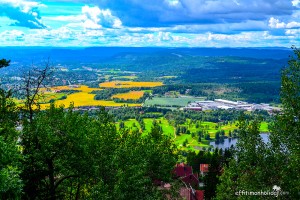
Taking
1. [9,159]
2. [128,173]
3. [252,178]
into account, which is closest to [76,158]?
[128,173]

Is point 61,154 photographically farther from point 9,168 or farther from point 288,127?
point 288,127

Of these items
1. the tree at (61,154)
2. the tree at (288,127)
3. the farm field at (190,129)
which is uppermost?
the tree at (288,127)

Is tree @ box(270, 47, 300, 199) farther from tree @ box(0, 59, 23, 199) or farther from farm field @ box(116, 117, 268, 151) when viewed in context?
farm field @ box(116, 117, 268, 151)

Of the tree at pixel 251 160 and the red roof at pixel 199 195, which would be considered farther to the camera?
the red roof at pixel 199 195

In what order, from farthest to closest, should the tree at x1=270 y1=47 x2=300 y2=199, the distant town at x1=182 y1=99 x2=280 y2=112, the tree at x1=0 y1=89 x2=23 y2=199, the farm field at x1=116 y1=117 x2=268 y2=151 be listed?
the distant town at x1=182 y1=99 x2=280 y2=112
the farm field at x1=116 y1=117 x2=268 y2=151
the tree at x1=270 y1=47 x2=300 y2=199
the tree at x1=0 y1=89 x2=23 y2=199

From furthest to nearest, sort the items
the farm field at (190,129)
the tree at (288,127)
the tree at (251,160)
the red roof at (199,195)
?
1. the farm field at (190,129)
2. the red roof at (199,195)
3. the tree at (251,160)
4. the tree at (288,127)

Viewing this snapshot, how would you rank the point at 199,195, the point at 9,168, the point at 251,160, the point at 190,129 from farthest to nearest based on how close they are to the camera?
the point at 190,129 → the point at 199,195 → the point at 251,160 → the point at 9,168

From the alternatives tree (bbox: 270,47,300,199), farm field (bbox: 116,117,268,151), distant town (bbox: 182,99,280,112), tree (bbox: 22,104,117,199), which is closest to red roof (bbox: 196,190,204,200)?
tree (bbox: 22,104,117,199)

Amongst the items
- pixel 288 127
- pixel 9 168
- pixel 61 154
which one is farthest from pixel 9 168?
pixel 288 127

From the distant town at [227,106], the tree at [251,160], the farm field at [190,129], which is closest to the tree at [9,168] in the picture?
the tree at [251,160]

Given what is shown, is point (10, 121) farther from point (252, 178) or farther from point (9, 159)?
point (252, 178)

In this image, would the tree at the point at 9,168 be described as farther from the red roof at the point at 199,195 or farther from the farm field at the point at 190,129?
the farm field at the point at 190,129
